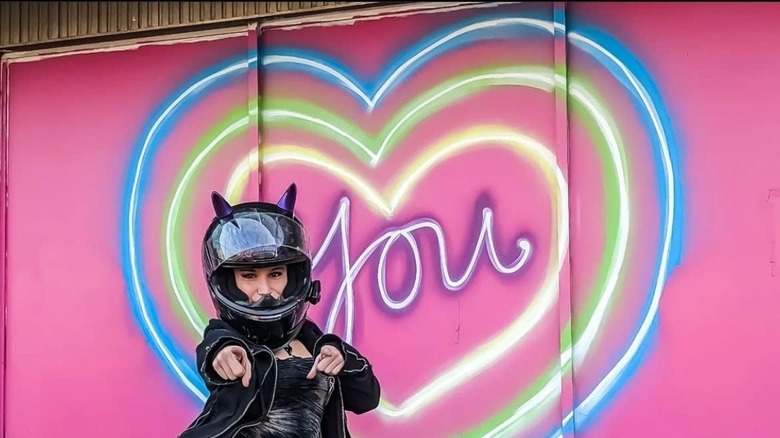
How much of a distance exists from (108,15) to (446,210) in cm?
216

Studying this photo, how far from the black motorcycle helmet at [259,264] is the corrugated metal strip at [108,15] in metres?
1.82

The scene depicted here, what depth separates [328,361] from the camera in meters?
3.20

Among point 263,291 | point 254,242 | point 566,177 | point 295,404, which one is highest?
point 566,177

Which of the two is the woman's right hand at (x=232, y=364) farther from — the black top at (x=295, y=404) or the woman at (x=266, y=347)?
the black top at (x=295, y=404)

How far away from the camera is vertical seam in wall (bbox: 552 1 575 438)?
4379 mm

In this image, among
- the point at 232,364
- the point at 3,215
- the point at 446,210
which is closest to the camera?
the point at 232,364

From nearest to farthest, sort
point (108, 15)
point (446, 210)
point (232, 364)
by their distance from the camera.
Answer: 1. point (232, 364)
2. point (446, 210)
3. point (108, 15)

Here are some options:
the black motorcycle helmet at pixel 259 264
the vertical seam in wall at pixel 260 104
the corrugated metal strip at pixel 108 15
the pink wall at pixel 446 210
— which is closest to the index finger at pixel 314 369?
the black motorcycle helmet at pixel 259 264

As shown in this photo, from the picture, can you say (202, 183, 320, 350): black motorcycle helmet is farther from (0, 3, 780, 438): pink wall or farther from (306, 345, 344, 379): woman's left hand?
(0, 3, 780, 438): pink wall

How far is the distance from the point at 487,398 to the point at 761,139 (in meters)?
1.67

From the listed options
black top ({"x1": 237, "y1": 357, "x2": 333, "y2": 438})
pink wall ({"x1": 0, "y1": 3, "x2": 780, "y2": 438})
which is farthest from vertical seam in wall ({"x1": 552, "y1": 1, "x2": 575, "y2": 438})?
black top ({"x1": 237, "y1": 357, "x2": 333, "y2": 438})

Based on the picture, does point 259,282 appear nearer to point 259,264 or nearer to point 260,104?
point 259,264

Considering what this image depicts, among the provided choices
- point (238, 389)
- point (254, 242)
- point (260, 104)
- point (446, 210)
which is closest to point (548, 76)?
point (446, 210)

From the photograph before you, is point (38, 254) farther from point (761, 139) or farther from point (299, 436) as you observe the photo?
point (761, 139)
